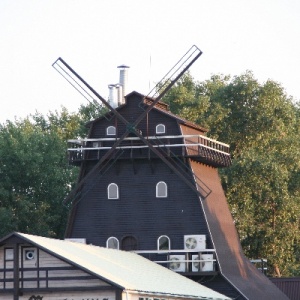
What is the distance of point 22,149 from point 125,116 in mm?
17751

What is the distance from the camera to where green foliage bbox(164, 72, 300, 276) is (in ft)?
291

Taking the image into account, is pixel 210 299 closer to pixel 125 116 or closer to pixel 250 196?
pixel 125 116

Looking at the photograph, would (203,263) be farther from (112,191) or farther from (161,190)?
(112,191)

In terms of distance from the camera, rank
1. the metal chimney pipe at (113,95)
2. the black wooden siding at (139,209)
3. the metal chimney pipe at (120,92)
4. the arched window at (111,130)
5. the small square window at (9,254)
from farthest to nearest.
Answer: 1. the metal chimney pipe at (120,92)
2. the metal chimney pipe at (113,95)
3. the arched window at (111,130)
4. the black wooden siding at (139,209)
5. the small square window at (9,254)

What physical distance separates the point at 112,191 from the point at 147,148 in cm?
307

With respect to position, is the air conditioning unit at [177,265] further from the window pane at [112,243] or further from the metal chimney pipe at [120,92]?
the metal chimney pipe at [120,92]

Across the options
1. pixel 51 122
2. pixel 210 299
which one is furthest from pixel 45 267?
pixel 51 122

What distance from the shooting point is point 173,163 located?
71875 millimetres

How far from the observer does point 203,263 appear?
70.1m

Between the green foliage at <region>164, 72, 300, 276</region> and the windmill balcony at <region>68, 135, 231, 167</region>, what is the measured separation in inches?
591

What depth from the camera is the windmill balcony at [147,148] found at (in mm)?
71438

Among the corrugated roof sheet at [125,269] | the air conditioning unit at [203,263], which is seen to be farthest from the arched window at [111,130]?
the air conditioning unit at [203,263]

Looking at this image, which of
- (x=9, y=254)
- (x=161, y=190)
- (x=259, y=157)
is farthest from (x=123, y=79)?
(x=9, y=254)

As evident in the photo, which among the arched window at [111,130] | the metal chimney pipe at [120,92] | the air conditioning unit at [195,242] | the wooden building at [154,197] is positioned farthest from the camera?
the metal chimney pipe at [120,92]
